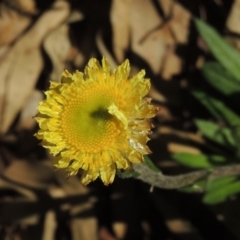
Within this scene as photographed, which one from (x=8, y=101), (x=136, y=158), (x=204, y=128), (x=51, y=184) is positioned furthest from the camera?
(x=8, y=101)

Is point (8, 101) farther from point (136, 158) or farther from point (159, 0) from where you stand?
point (136, 158)

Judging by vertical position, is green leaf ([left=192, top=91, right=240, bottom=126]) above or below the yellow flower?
below

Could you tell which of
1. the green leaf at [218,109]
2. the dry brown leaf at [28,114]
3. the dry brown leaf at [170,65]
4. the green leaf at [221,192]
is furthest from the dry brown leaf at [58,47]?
the green leaf at [221,192]

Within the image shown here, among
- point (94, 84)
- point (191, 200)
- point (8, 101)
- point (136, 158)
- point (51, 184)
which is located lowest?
point (191, 200)

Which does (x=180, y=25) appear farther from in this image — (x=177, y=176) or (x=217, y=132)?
(x=177, y=176)

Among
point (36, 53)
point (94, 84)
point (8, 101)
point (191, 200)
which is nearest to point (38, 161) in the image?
point (8, 101)

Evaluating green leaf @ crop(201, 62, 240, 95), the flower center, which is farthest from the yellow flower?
green leaf @ crop(201, 62, 240, 95)

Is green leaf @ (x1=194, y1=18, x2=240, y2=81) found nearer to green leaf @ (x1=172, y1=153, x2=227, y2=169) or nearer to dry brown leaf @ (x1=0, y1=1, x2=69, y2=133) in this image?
green leaf @ (x1=172, y1=153, x2=227, y2=169)
